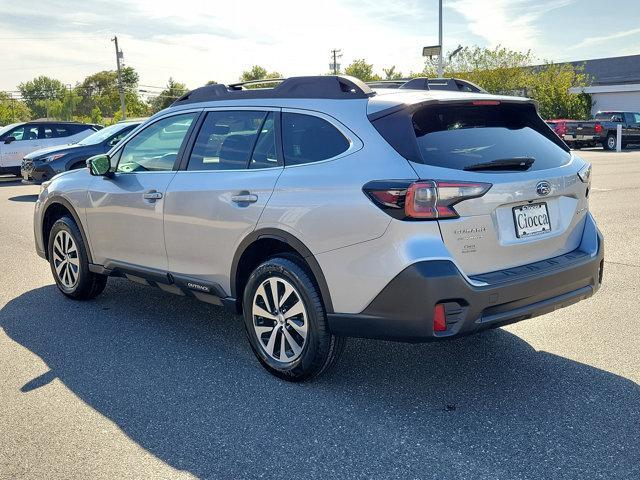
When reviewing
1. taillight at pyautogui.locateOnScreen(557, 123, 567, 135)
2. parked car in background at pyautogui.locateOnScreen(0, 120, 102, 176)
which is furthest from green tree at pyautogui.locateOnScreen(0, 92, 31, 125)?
taillight at pyautogui.locateOnScreen(557, 123, 567, 135)

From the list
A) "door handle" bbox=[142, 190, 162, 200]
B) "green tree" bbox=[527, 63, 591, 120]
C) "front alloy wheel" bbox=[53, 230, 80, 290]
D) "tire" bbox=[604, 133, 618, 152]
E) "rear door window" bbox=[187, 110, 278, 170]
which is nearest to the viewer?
"rear door window" bbox=[187, 110, 278, 170]

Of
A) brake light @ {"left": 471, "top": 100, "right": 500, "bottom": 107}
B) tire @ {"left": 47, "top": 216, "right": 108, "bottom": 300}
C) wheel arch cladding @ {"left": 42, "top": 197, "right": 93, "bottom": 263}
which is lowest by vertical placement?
tire @ {"left": 47, "top": 216, "right": 108, "bottom": 300}

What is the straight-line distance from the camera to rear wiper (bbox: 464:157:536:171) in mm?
3656

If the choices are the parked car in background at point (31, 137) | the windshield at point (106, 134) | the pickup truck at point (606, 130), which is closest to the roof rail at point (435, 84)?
the windshield at point (106, 134)

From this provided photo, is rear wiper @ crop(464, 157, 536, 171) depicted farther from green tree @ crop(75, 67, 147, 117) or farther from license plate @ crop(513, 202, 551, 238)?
green tree @ crop(75, 67, 147, 117)

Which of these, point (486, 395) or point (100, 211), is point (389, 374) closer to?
point (486, 395)

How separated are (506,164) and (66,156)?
13113mm

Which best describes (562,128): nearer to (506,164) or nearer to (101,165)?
(101,165)

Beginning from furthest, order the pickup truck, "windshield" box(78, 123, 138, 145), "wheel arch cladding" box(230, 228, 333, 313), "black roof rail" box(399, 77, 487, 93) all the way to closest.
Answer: the pickup truck < "windshield" box(78, 123, 138, 145) < "black roof rail" box(399, 77, 487, 93) < "wheel arch cladding" box(230, 228, 333, 313)

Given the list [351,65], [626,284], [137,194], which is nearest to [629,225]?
[626,284]

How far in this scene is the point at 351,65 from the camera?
296 feet

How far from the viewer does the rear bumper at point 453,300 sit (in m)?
3.45

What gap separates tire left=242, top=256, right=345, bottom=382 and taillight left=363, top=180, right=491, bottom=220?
75cm

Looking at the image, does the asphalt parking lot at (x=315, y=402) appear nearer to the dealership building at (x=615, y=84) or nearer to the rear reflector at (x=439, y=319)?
the rear reflector at (x=439, y=319)
